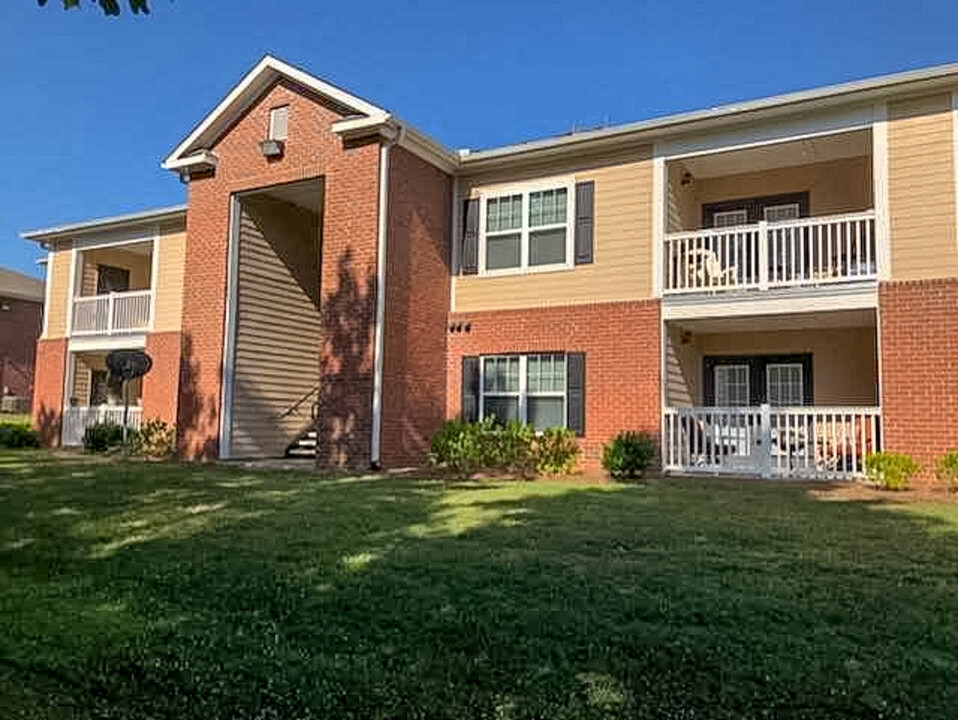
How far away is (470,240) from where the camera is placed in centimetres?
1484

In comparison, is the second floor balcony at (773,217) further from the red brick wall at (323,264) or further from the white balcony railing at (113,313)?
the white balcony railing at (113,313)

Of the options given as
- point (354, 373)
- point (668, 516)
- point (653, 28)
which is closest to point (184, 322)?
point (354, 373)

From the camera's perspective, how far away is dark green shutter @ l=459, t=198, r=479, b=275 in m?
14.8

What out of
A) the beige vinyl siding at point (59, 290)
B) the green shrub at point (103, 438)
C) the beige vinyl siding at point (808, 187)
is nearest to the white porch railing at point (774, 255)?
the beige vinyl siding at point (808, 187)

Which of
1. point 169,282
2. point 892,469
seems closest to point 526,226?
point 892,469

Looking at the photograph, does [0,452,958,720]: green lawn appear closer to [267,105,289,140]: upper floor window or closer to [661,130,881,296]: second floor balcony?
[661,130,881,296]: second floor balcony

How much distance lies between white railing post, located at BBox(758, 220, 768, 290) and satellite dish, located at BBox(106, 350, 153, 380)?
43.3ft

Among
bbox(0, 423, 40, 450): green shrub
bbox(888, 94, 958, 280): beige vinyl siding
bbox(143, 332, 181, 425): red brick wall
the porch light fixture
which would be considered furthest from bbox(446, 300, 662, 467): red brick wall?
bbox(0, 423, 40, 450): green shrub

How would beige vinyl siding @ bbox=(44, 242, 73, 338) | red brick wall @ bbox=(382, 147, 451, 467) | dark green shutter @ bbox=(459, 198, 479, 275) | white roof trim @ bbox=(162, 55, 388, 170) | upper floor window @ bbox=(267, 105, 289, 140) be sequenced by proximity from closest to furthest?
red brick wall @ bbox=(382, 147, 451, 467), white roof trim @ bbox=(162, 55, 388, 170), upper floor window @ bbox=(267, 105, 289, 140), dark green shutter @ bbox=(459, 198, 479, 275), beige vinyl siding @ bbox=(44, 242, 73, 338)

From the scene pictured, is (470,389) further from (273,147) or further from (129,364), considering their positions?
(129,364)

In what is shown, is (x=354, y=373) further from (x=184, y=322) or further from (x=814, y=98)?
(x=814, y=98)

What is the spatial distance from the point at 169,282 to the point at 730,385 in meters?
13.0

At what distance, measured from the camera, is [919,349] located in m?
11.2

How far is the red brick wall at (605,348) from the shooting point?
13.0m
